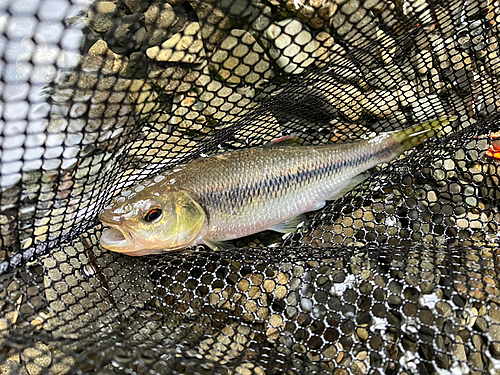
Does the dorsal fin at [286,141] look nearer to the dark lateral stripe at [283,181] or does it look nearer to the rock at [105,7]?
the dark lateral stripe at [283,181]

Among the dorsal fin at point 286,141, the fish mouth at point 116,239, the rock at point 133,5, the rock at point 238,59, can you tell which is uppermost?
the rock at point 133,5

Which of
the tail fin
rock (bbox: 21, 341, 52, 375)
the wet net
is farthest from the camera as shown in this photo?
the tail fin

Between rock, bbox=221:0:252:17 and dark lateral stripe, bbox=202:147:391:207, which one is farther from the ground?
→ rock, bbox=221:0:252:17

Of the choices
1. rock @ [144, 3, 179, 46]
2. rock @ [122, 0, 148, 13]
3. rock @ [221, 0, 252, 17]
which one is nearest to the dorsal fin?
rock @ [221, 0, 252, 17]

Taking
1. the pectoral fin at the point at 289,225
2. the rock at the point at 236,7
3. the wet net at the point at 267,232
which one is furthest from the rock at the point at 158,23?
the pectoral fin at the point at 289,225

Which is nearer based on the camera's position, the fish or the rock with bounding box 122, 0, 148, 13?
the fish

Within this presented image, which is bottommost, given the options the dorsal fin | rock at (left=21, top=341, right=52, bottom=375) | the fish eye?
rock at (left=21, top=341, right=52, bottom=375)

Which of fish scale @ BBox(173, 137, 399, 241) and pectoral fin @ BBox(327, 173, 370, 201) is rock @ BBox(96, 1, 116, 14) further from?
pectoral fin @ BBox(327, 173, 370, 201)

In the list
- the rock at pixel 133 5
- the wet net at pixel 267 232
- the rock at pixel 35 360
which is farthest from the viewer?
the rock at pixel 133 5
